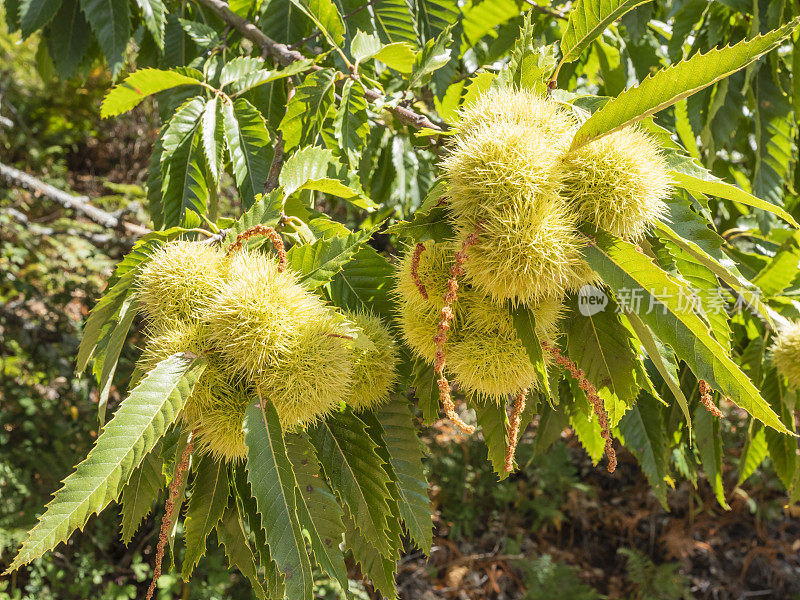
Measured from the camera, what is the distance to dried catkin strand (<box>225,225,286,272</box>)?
1.00m

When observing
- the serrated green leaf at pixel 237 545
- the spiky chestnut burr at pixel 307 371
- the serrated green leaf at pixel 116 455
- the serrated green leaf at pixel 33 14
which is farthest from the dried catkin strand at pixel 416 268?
the serrated green leaf at pixel 33 14

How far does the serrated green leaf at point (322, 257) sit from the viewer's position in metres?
1.02

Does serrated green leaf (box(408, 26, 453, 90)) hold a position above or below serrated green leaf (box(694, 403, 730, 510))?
above

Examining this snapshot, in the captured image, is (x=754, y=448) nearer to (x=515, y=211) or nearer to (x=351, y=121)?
(x=515, y=211)

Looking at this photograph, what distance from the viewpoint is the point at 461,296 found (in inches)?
38.8

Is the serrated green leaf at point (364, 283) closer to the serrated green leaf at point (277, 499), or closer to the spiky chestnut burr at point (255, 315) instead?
the spiky chestnut burr at point (255, 315)

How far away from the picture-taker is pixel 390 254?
1401mm

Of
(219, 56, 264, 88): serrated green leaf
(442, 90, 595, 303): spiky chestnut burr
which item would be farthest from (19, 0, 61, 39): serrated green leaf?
(442, 90, 595, 303): spiky chestnut burr

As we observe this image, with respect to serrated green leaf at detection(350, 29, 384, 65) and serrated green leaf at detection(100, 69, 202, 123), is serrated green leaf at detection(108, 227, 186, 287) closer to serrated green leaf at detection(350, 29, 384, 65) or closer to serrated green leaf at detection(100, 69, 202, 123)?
serrated green leaf at detection(100, 69, 202, 123)

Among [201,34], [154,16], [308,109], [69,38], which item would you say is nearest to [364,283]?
[308,109]

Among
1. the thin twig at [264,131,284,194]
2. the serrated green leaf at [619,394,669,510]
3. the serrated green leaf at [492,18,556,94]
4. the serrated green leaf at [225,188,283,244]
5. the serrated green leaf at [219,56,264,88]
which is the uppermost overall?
the serrated green leaf at [492,18,556,94]

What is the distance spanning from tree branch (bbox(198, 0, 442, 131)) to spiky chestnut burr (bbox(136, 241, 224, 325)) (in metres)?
0.58

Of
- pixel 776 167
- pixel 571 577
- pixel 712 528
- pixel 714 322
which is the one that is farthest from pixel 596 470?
pixel 714 322

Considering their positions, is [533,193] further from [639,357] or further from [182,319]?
[182,319]
